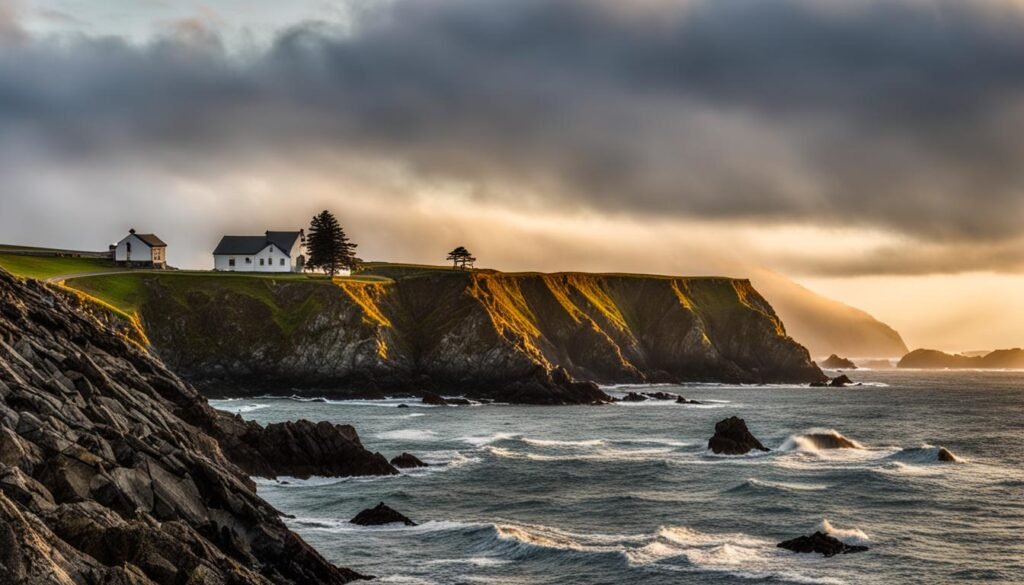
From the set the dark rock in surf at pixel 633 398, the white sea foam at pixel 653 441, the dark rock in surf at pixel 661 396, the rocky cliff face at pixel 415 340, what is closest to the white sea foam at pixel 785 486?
the white sea foam at pixel 653 441

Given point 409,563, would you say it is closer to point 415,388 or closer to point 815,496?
point 815,496

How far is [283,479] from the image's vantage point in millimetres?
61969

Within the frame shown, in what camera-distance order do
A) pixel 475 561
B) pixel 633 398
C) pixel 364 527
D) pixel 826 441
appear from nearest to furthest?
pixel 475 561 < pixel 364 527 < pixel 826 441 < pixel 633 398

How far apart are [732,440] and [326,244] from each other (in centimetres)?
9318

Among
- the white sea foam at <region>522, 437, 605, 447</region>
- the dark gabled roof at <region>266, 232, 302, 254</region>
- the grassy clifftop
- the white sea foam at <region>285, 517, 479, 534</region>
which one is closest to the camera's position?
the white sea foam at <region>285, 517, 479, 534</region>

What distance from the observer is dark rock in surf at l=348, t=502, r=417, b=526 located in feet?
161

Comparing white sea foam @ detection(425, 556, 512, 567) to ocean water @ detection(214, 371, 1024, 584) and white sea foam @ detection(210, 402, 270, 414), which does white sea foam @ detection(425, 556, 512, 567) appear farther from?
white sea foam @ detection(210, 402, 270, 414)

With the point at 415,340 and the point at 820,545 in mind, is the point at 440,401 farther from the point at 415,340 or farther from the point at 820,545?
the point at 820,545

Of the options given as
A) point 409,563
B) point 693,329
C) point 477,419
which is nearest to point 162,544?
point 409,563

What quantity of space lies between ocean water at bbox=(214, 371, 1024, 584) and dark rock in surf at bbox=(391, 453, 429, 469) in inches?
55.2

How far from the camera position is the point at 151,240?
154 metres

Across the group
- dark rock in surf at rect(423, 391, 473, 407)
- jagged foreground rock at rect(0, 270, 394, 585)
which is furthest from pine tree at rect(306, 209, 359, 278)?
jagged foreground rock at rect(0, 270, 394, 585)

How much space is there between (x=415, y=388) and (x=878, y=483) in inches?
3074

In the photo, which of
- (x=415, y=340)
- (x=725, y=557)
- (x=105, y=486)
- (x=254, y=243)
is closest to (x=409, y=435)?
(x=725, y=557)
